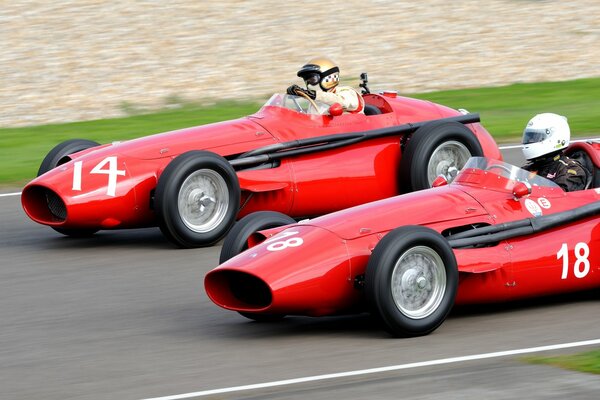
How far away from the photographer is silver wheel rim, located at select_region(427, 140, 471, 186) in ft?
39.1

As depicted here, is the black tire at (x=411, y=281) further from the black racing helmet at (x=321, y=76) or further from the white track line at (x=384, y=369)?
the black racing helmet at (x=321, y=76)

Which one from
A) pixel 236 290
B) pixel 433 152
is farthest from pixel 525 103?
pixel 236 290

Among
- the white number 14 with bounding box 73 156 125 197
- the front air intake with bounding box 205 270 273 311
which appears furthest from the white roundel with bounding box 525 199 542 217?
the white number 14 with bounding box 73 156 125 197

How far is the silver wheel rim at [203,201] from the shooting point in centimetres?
1102

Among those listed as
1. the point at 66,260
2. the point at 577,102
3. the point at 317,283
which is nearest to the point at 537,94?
the point at 577,102

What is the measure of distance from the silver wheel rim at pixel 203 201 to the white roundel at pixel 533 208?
3.36 metres

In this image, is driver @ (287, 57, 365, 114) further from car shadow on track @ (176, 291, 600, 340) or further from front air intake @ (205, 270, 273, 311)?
front air intake @ (205, 270, 273, 311)

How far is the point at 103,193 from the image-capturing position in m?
11.0

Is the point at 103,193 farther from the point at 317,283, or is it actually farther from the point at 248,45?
the point at 248,45

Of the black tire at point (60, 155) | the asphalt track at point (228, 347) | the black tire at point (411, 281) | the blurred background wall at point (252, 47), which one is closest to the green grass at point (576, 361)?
the asphalt track at point (228, 347)

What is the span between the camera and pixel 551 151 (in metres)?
9.28

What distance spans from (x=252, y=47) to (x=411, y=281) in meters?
15.7

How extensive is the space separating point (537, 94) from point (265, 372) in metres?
13.3

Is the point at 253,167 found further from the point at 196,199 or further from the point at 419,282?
the point at 419,282
